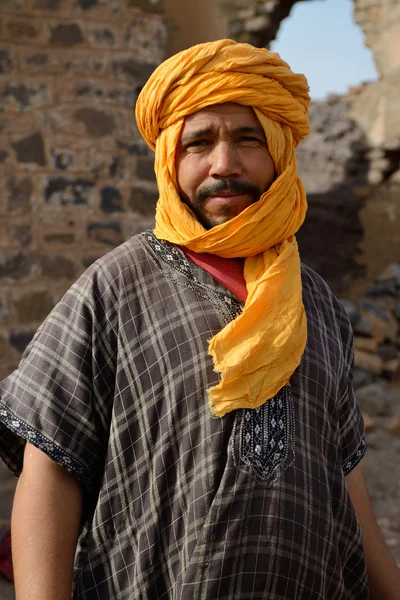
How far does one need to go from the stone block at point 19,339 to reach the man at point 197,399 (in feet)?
6.45

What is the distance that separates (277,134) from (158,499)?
0.82 meters

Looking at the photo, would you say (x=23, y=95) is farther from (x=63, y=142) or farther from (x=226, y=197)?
(x=226, y=197)

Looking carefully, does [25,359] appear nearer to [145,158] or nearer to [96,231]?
[96,231]

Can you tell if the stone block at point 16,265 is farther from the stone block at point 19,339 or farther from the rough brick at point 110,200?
the rough brick at point 110,200

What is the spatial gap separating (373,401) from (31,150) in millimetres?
3525

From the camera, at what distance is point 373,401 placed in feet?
17.7

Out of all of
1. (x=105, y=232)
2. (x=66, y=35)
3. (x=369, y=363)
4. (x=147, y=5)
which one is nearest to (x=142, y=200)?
(x=105, y=232)

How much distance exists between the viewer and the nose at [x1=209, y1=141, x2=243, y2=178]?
4.46ft

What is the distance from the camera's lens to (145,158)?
356 cm

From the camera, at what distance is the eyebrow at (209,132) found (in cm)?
140

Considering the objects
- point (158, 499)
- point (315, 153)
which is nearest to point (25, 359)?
point (158, 499)

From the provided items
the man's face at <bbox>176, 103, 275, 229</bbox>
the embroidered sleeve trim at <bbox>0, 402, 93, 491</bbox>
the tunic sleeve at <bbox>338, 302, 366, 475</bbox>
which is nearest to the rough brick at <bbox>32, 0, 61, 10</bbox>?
the man's face at <bbox>176, 103, 275, 229</bbox>

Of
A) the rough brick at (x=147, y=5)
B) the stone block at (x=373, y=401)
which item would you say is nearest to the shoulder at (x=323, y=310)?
the rough brick at (x=147, y=5)

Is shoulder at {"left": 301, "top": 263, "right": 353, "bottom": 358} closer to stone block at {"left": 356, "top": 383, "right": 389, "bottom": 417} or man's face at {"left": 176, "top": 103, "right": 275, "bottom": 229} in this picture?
man's face at {"left": 176, "top": 103, "right": 275, "bottom": 229}
